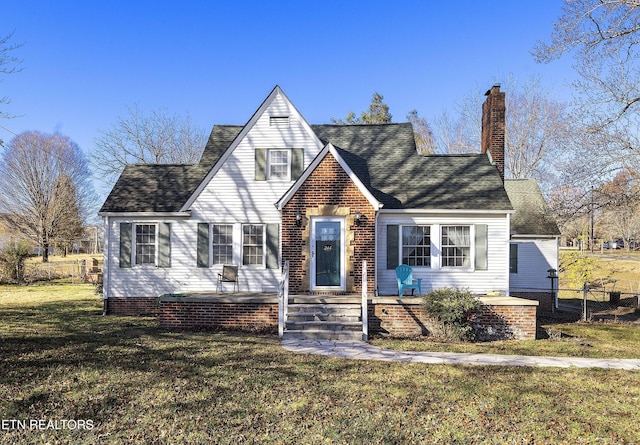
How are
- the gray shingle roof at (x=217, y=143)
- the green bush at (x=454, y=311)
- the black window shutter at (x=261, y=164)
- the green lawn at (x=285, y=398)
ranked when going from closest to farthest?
1. the green lawn at (x=285, y=398)
2. the green bush at (x=454, y=311)
3. the black window shutter at (x=261, y=164)
4. the gray shingle roof at (x=217, y=143)

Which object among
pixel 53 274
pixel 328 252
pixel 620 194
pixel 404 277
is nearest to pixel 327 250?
pixel 328 252

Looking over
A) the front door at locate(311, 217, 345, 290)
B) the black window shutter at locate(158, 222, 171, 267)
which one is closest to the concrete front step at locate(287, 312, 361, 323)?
the front door at locate(311, 217, 345, 290)

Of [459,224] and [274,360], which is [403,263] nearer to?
[459,224]

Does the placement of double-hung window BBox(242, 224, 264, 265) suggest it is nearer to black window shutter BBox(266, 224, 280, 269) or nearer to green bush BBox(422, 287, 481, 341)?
black window shutter BBox(266, 224, 280, 269)

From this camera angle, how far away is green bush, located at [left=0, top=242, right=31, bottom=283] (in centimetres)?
2325

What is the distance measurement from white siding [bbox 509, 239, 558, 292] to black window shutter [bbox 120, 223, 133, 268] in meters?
15.5

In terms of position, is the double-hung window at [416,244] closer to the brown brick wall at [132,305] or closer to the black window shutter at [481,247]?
the black window shutter at [481,247]

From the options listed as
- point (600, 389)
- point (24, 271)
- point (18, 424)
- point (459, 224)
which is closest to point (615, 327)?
point (459, 224)

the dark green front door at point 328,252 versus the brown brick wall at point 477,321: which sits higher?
the dark green front door at point 328,252

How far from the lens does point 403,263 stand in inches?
506

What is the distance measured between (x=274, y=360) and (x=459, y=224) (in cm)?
808

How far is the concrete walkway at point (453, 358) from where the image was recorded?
7562mm

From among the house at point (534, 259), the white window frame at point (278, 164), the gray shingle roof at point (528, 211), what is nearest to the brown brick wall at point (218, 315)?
the white window frame at point (278, 164)

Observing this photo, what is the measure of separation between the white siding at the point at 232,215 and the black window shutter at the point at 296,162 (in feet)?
0.50
